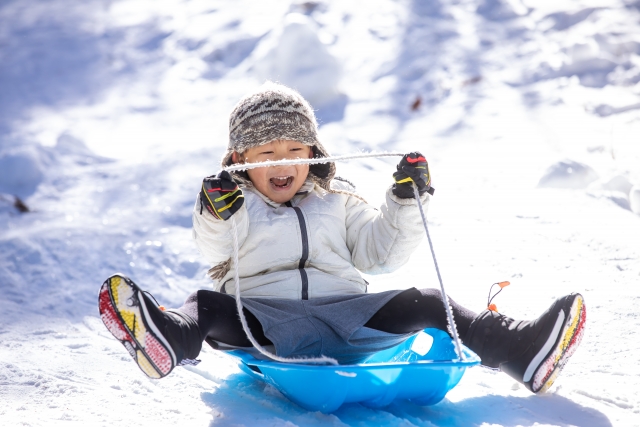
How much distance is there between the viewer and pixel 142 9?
7.25 meters

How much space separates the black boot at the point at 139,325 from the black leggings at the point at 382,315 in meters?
0.17

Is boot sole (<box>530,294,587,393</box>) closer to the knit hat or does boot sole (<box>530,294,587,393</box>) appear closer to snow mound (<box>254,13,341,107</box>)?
the knit hat

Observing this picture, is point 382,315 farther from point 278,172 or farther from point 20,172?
point 20,172

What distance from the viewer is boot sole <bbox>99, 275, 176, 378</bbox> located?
4.99 ft

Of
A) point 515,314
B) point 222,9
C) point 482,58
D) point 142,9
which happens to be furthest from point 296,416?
point 142,9

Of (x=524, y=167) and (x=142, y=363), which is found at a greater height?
(x=142, y=363)

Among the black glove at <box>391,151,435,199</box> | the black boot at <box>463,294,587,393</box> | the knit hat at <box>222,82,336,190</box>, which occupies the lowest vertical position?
the black boot at <box>463,294,587,393</box>

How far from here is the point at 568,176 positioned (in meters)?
3.46

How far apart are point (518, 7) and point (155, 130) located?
344 centimetres

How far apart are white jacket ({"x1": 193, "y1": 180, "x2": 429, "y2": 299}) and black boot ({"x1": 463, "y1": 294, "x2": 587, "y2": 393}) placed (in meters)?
0.46

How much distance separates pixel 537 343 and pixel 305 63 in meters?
3.51

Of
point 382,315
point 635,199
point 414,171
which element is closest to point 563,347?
point 382,315

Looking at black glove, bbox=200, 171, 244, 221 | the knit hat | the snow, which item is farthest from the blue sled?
the knit hat

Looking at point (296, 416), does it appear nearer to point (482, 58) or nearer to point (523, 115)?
point (523, 115)
